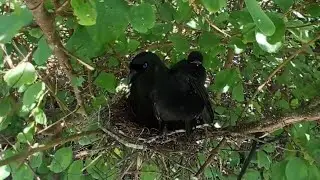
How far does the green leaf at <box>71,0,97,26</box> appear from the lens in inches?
36.6

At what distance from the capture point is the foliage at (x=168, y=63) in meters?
1.29

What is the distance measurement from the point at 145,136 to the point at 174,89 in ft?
0.61

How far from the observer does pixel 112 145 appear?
1.73 metres

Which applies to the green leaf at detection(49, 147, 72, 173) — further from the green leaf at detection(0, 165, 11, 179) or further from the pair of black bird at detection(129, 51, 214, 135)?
the pair of black bird at detection(129, 51, 214, 135)

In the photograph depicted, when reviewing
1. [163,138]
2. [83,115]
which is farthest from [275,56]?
[83,115]

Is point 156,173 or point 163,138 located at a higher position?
point 163,138

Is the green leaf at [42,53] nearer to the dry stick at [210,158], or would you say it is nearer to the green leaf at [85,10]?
the green leaf at [85,10]

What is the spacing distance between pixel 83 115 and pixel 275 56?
2.30 feet

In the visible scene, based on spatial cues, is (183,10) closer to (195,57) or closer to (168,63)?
(195,57)

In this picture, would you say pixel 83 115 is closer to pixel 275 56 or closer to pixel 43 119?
pixel 43 119

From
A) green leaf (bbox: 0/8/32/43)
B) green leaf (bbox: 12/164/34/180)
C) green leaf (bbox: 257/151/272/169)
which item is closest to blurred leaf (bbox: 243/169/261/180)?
green leaf (bbox: 257/151/272/169)

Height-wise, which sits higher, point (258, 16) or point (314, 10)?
point (258, 16)

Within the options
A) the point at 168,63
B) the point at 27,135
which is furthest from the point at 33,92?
the point at 168,63

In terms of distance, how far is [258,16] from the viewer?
80cm
